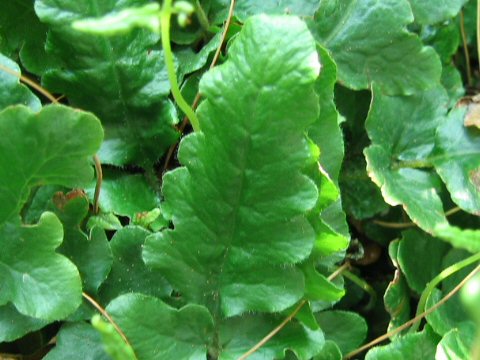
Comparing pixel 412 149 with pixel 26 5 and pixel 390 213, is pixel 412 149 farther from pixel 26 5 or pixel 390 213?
pixel 26 5

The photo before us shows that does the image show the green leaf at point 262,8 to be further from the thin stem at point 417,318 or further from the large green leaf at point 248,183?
the thin stem at point 417,318

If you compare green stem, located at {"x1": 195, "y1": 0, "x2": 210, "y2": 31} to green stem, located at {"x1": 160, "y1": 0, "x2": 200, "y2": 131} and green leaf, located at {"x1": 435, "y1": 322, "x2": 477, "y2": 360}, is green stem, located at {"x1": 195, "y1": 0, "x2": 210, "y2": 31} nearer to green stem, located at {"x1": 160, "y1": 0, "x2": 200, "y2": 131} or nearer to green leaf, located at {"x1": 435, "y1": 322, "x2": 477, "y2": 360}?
green stem, located at {"x1": 160, "y1": 0, "x2": 200, "y2": 131}

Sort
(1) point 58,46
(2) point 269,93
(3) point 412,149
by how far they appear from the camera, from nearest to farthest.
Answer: (2) point 269,93, (1) point 58,46, (3) point 412,149

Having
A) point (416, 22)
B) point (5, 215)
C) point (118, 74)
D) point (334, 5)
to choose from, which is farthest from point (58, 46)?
point (416, 22)

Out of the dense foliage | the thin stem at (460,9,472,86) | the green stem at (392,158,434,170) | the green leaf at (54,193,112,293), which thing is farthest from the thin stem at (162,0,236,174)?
the thin stem at (460,9,472,86)

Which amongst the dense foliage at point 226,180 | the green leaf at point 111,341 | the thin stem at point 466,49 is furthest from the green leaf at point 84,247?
the thin stem at point 466,49
